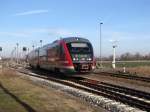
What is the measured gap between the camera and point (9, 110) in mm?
14469

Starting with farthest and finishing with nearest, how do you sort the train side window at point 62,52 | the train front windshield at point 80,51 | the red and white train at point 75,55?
the train side window at point 62,52
the train front windshield at point 80,51
the red and white train at point 75,55

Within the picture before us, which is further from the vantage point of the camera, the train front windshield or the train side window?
the train side window

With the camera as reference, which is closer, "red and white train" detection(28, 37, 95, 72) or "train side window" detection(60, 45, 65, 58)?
"red and white train" detection(28, 37, 95, 72)

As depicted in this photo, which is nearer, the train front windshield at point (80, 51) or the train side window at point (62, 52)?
the train front windshield at point (80, 51)

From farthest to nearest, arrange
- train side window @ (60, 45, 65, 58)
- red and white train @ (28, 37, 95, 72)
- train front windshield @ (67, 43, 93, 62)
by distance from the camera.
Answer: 1. train side window @ (60, 45, 65, 58)
2. train front windshield @ (67, 43, 93, 62)
3. red and white train @ (28, 37, 95, 72)

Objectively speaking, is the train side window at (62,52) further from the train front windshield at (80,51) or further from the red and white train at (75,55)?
the train front windshield at (80,51)

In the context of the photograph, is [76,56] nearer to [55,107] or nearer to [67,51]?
[67,51]

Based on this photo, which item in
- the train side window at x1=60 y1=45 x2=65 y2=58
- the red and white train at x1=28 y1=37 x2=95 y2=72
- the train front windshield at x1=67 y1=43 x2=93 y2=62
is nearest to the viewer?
the red and white train at x1=28 y1=37 x2=95 y2=72

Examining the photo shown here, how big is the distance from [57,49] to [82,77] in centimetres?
351

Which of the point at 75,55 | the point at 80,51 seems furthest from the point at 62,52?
the point at 80,51

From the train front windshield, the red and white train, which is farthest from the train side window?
the train front windshield

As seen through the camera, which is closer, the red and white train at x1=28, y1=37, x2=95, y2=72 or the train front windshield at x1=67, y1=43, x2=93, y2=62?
the red and white train at x1=28, y1=37, x2=95, y2=72

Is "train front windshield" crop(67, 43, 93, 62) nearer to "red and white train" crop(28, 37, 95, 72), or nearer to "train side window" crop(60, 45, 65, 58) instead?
"red and white train" crop(28, 37, 95, 72)

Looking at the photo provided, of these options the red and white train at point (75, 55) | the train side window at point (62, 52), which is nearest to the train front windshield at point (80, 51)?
the red and white train at point (75, 55)
